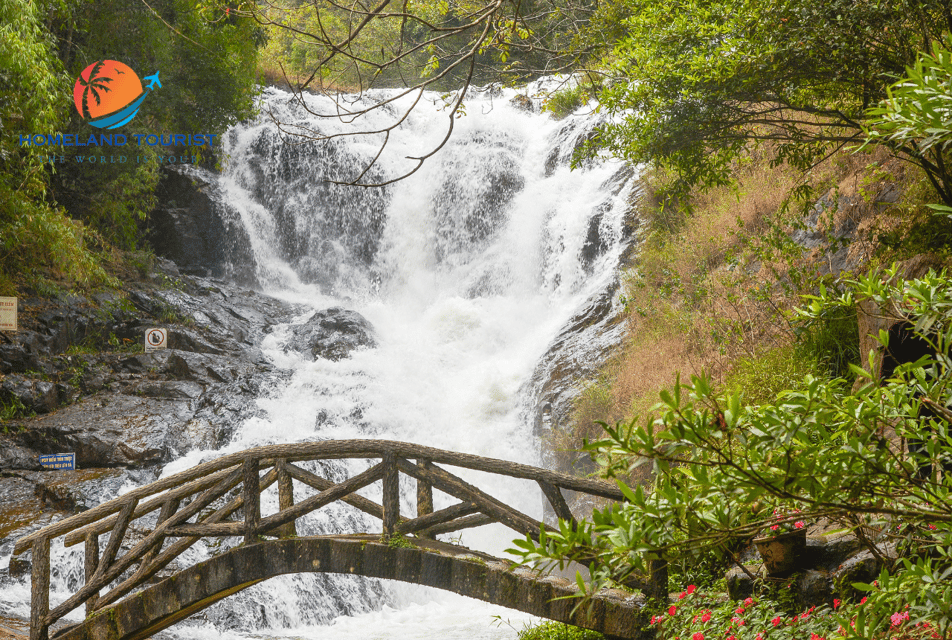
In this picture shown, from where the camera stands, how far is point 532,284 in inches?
557

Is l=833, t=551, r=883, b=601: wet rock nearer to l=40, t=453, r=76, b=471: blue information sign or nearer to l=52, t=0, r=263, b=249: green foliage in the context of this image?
l=40, t=453, r=76, b=471: blue information sign

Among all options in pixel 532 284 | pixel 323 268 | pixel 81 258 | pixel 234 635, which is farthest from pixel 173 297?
pixel 234 635

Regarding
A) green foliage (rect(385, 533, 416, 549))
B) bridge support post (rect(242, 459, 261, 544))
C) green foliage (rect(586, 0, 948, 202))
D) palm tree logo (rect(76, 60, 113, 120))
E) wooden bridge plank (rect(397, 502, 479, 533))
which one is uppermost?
palm tree logo (rect(76, 60, 113, 120))

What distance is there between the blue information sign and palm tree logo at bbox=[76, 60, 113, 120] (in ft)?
23.9

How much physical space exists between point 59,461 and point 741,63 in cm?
988

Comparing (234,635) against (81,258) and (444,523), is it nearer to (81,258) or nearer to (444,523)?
(444,523)

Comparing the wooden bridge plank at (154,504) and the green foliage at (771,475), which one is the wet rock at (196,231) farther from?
the green foliage at (771,475)

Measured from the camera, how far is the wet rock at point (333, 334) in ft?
44.2

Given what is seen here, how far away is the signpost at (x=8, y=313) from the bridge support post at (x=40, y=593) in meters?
4.96

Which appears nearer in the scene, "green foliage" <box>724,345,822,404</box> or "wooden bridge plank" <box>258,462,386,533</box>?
"wooden bridge plank" <box>258,462,386,533</box>

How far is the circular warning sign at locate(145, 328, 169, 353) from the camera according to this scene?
12.1 m

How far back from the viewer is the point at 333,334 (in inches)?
548

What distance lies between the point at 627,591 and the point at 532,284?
32.8 ft

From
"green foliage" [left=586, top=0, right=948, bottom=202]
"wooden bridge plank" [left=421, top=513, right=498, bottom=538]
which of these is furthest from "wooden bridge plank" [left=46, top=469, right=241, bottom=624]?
"green foliage" [left=586, top=0, right=948, bottom=202]
